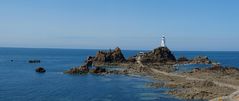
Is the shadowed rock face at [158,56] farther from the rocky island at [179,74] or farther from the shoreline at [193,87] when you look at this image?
the shoreline at [193,87]

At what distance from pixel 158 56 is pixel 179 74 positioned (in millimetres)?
47847

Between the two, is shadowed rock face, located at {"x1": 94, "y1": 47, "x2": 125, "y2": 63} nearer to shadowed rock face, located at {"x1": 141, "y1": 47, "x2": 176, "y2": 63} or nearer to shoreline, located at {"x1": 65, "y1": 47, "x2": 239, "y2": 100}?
shoreline, located at {"x1": 65, "y1": 47, "x2": 239, "y2": 100}

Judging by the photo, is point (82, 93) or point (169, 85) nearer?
point (82, 93)

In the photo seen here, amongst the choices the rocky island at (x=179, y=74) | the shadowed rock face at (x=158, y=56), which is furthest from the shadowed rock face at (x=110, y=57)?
the shadowed rock face at (x=158, y=56)

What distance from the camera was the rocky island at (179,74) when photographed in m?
70.4

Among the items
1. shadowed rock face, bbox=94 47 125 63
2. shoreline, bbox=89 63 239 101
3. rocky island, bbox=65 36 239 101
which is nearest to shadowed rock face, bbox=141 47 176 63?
rocky island, bbox=65 36 239 101

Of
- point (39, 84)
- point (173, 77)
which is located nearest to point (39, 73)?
point (39, 84)

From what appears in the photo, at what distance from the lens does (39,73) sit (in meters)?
117

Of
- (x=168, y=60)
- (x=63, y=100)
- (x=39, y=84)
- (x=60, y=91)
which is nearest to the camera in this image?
(x=63, y=100)

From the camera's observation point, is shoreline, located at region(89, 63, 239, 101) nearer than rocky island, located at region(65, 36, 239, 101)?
Yes

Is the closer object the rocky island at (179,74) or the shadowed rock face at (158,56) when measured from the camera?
the rocky island at (179,74)

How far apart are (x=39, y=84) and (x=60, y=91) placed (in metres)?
12.7

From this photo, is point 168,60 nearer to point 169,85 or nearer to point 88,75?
point 88,75

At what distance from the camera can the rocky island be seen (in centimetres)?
7044
